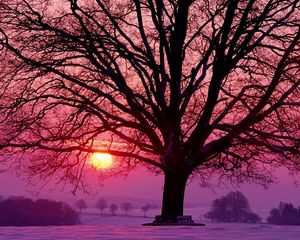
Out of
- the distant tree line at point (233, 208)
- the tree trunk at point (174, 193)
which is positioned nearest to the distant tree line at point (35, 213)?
the distant tree line at point (233, 208)

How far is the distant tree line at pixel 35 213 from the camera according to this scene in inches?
2226

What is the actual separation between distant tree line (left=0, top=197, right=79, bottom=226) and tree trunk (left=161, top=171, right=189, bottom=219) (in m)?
40.2

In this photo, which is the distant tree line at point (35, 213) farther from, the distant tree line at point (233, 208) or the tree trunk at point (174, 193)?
the tree trunk at point (174, 193)

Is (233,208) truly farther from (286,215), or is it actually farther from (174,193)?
(286,215)

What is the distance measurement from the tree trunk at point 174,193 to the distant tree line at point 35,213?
1582 inches

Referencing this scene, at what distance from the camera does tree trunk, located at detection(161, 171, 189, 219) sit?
53.2 ft

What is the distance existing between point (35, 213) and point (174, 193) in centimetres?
4272

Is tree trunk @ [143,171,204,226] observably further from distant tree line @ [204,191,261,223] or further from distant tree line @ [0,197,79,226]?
distant tree line @ [0,197,79,226]

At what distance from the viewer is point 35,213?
56.7m

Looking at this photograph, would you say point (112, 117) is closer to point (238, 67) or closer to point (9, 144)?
point (9, 144)

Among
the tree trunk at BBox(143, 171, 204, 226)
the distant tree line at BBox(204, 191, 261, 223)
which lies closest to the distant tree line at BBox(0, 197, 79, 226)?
the distant tree line at BBox(204, 191, 261, 223)

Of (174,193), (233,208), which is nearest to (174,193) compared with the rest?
(174,193)

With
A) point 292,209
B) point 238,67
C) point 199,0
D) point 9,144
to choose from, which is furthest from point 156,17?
point 292,209

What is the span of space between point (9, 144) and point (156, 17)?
5.69m
